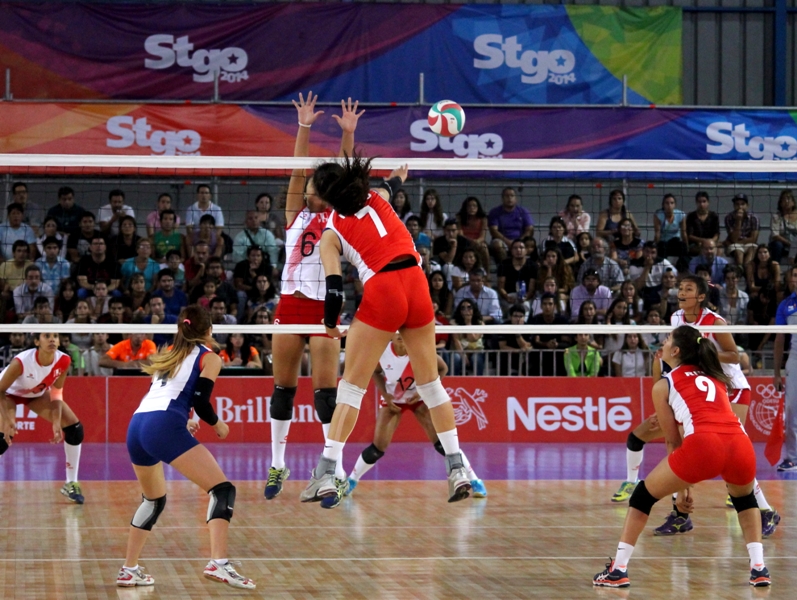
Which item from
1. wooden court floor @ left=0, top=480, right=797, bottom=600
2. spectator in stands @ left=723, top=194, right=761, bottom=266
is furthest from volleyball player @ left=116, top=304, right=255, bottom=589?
spectator in stands @ left=723, top=194, right=761, bottom=266

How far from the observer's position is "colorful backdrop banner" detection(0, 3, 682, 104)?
16234 millimetres

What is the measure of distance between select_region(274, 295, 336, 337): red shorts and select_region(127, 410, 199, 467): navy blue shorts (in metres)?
1.91

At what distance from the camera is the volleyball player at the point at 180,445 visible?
5.95 meters

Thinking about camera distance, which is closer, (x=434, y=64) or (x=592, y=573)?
(x=592, y=573)

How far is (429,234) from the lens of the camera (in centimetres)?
1525

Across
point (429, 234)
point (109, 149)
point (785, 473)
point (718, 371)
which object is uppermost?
point (109, 149)

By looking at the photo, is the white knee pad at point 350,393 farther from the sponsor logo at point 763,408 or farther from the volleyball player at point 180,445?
the sponsor logo at point 763,408

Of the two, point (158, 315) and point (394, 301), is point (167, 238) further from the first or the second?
point (394, 301)

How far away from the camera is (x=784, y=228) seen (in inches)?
591

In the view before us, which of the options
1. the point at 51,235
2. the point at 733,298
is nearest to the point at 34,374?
the point at 51,235

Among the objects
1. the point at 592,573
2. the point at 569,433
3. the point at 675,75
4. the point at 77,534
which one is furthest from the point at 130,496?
the point at 675,75

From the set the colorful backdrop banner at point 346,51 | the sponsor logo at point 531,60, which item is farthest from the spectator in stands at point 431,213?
the sponsor logo at point 531,60

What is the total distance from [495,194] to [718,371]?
10815mm

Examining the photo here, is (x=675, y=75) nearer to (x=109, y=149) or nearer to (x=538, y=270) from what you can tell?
(x=538, y=270)
